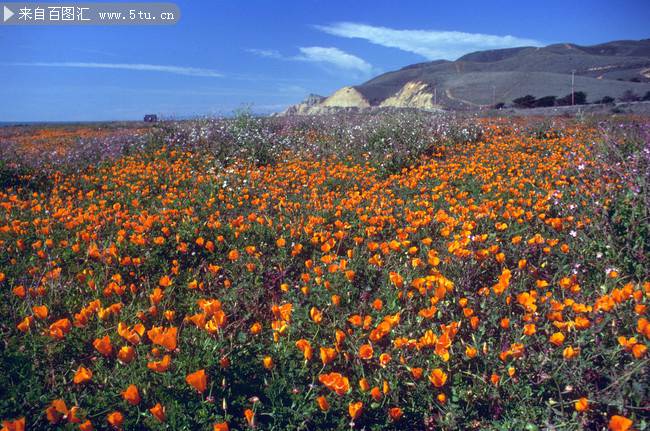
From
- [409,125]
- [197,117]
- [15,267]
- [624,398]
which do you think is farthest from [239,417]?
[197,117]

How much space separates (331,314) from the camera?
3.06 m

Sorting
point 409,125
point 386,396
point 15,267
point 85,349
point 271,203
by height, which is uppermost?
point 409,125

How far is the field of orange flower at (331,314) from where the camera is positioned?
2191mm

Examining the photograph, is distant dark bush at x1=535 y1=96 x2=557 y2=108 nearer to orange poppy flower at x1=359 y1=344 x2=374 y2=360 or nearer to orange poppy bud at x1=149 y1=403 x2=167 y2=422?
orange poppy flower at x1=359 y1=344 x2=374 y2=360

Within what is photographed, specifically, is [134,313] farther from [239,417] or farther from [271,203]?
[271,203]

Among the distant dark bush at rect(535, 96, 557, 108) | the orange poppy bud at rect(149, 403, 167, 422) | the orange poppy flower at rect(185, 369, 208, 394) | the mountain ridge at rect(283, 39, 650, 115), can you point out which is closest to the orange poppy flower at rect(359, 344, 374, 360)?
the orange poppy flower at rect(185, 369, 208, 394)

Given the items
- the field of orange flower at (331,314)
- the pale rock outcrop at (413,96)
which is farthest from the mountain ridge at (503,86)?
the field of orange flower at (331,314)

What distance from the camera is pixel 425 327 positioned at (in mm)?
2910

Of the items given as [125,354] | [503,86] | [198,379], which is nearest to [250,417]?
[198,379]

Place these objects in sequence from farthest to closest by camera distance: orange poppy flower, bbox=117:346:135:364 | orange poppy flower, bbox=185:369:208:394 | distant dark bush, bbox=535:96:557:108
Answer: distant dark bush, bbox=535:96:557:108, orange poppy flower, bbox=117:346:135:364, orange poppy flower, bbox=185:369:208:394

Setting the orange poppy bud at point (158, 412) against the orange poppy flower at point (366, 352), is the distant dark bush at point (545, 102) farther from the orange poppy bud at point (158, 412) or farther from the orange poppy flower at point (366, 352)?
the orange poppy bud at point (158, 412)

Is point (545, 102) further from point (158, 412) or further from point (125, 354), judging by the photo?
point (158, 412)

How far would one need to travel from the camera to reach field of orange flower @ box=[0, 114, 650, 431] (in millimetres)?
2191

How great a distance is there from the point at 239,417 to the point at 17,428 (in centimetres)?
95
